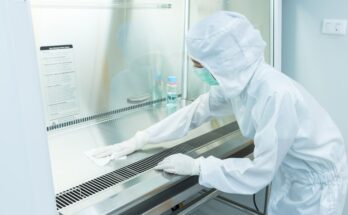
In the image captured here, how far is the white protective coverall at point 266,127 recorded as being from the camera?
38.6 inches

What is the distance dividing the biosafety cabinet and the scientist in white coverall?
13 cm

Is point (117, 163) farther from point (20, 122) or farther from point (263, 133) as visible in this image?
point (20, 122)

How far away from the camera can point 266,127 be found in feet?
3.16

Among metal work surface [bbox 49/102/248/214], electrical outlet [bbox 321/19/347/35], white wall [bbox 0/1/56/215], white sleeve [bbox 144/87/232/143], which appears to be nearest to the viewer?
white wall [bbox 0/1/56/215]

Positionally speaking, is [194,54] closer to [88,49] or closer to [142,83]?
[88,49]

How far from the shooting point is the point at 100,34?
4.95ft

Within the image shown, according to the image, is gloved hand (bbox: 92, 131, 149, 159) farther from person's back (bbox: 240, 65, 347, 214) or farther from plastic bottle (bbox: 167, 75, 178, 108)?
plastic bottle (bbox: 167, 75, 178, 108)

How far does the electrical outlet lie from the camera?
1522 millimetres

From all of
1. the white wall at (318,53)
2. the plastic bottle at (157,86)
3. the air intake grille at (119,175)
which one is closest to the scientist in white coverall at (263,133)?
the air intake grille at (119,175)

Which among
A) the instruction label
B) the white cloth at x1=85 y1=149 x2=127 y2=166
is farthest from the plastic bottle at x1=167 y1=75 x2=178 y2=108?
the white cloth at x1=85 y1=149 x2=127 y2=166

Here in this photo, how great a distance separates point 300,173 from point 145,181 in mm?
587

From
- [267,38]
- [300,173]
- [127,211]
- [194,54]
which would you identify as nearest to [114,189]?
[127,211]

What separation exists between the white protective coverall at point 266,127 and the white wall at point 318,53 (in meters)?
0.54

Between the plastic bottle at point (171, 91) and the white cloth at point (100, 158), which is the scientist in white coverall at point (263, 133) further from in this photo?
the plastic bottle at point (171, 91)
